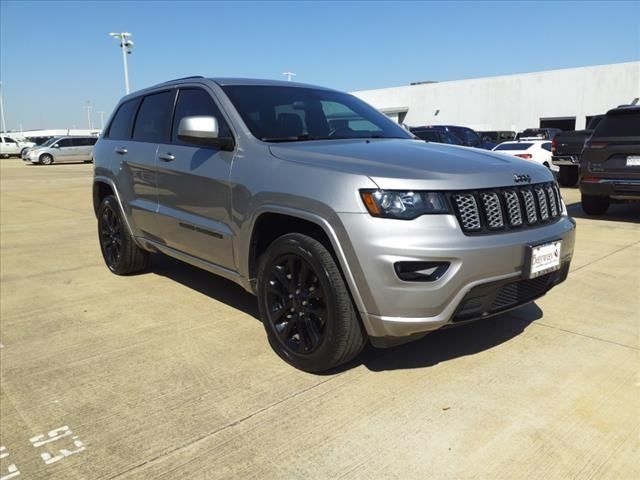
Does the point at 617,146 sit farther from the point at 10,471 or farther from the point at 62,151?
the point at 62,151

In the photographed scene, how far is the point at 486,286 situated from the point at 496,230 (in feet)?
1.02

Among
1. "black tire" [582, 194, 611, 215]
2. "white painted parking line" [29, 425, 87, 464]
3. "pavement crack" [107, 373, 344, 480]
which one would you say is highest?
"black tire" [582, 194, 611, 215]

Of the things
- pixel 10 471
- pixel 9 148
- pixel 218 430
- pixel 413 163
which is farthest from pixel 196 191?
pixel 9 148

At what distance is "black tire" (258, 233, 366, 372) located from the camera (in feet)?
9.46

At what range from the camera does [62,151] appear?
111 feet

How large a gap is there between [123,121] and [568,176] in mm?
12748

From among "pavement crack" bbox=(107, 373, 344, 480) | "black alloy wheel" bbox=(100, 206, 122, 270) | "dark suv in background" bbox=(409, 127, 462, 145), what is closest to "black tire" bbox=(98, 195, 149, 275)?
"black alloy wheel" bbox=(100, 206, 122, 270)

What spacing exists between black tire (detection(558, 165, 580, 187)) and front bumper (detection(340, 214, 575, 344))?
517 inches

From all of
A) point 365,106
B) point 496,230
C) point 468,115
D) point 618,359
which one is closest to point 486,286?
point 496,230

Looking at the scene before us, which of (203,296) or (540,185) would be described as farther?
(203,296)

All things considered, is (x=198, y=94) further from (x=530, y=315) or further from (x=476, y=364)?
(x=530, y=315)

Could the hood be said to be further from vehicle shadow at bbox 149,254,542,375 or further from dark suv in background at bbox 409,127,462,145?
dark suv in background at bbox 409,127,462,145

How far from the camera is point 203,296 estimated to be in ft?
15.7

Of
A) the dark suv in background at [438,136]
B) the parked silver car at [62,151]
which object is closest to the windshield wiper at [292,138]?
the dark suv in background at [438,136]
